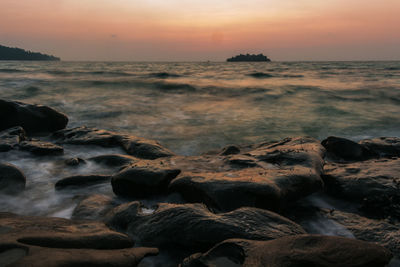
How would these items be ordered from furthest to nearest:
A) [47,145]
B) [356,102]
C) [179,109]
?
[356,102], [179,109], [47,145]

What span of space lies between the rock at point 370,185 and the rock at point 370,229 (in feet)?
0.95

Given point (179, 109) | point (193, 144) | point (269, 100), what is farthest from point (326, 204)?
point (269, 100)

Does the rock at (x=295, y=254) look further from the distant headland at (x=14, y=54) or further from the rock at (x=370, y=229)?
the distant headland at (x=14, y=54)

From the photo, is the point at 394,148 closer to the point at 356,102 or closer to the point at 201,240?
the point at 201,240

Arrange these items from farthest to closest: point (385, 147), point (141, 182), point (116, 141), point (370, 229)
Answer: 1. point (116, 141)
2. point (385, 147)
3. point (141, 182)
4. point (370, 229)

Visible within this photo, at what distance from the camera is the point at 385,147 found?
5.45m

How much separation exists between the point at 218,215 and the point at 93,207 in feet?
4.87

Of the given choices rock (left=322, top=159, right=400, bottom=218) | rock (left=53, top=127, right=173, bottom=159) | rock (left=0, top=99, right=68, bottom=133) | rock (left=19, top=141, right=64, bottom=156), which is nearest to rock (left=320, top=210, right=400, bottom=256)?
rock (left=322, top=159, right=400, bottom=218)

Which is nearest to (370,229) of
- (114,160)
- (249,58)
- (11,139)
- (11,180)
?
(114,160)

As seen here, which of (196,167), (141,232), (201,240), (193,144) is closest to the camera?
(201,240)

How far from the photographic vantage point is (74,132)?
645 cm

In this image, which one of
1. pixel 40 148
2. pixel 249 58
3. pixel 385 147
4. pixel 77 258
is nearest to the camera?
pixel 77 258

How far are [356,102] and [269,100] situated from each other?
373 cm

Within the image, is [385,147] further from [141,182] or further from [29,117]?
[29,117]
